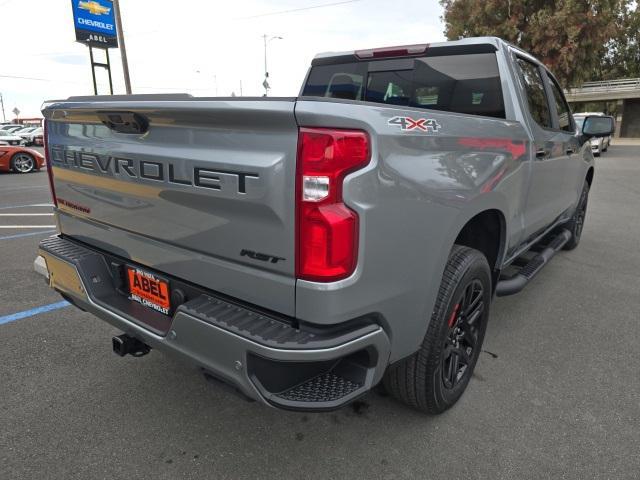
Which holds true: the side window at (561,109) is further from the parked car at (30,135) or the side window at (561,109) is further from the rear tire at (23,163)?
the parked car at (30,135)

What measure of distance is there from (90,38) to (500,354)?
→ 30086 millimetres

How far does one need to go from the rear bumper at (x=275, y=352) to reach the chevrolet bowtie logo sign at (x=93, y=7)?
30288 mm

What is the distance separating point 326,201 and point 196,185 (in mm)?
543

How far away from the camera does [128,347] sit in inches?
90.7

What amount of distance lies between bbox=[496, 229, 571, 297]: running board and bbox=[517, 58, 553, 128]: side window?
1.04 meters

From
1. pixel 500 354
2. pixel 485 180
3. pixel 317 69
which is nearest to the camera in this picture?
pixel 485 180

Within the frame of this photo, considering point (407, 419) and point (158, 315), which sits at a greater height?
point (158, 315)

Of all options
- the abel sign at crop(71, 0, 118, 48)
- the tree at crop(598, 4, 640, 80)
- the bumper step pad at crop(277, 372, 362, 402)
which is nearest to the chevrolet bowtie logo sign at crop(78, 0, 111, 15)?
the abel sign at crop(71, 0, 118, 48)

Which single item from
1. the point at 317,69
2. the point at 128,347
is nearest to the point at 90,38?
the point at 317,69

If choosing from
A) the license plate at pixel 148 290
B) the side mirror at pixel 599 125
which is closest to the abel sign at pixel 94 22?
the side mirror at pixel 599 125

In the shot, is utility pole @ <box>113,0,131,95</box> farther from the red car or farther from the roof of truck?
the roof of truck

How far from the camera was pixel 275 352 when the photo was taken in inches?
61.2

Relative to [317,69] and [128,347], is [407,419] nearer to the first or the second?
[128,347]

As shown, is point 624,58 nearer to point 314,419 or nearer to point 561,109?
point 561,109
